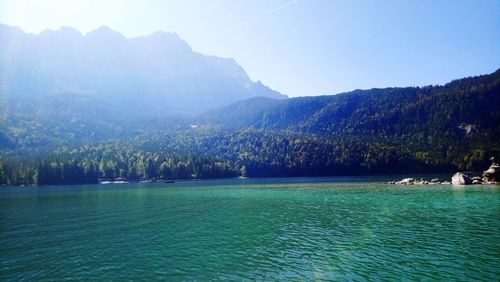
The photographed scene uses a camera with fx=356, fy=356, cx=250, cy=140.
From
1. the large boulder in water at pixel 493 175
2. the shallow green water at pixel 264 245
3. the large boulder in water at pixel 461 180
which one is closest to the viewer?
the shallow green water at pixel 264 245

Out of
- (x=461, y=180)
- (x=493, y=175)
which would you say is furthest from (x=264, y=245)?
(x=493, y=175)

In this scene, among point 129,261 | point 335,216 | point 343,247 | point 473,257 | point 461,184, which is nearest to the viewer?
point 473,257

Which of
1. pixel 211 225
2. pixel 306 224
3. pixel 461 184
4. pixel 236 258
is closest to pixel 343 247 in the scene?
pixel 236 258

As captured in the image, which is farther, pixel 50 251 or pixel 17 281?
pixel 50 251

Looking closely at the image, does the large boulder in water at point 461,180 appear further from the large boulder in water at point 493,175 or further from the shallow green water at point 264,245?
the shallow green water at point 264,245

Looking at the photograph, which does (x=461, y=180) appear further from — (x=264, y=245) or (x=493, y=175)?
(x=264, y=245)

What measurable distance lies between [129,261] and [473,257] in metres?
32.6

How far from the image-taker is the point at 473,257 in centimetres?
3281

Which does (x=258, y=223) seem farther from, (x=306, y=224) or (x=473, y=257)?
(x=473, y=257)

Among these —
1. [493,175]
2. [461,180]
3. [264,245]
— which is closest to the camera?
[264,245]

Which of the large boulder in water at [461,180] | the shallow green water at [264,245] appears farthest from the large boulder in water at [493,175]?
the shallow green water at [264,245]

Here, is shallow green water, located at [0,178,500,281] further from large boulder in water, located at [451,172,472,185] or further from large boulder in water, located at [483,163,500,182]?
large boulder in water, located at [483,163,500,182]

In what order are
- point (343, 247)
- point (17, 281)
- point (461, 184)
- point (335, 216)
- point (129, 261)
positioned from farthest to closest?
1. point (461, 184)
2. point (335, 216)
3. point (343, 247)
4. point (129, 261)
5. point (17, 281)

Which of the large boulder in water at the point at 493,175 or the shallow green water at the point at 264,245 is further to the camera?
the large boulder in water at the point at 493,175
